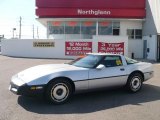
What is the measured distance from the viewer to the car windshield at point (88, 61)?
26.2 feet

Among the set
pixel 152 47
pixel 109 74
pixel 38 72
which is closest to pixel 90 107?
pixel 109 74

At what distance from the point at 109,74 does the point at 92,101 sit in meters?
1.03

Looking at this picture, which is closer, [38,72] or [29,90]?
[29,90]

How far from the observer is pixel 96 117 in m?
5.99

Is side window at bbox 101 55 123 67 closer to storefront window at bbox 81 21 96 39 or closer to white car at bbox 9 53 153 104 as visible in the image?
white car at bbox 9 53 153 104

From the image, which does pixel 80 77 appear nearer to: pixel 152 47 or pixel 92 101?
pixel 92 101

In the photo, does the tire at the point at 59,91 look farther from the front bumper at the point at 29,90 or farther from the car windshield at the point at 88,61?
the car windshield at the point at 88,61

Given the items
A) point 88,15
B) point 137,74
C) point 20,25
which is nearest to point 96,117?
point 137,74

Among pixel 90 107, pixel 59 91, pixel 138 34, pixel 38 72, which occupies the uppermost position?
pixel 138 34

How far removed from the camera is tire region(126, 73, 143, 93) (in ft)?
28.3

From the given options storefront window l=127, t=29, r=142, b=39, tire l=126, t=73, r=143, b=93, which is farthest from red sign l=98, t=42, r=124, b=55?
tire l=126, t=73, r=143, b=93

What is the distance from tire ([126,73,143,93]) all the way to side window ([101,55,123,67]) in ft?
2.12

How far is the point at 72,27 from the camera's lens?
1198 inches

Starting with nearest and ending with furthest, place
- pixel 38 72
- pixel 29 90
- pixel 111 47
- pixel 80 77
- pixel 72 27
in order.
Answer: pixel 29 90 < pixel 38 72 < pixel 80 77 < pixel 111 47 < pixel 72 27
